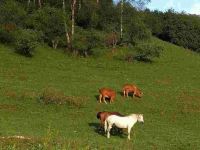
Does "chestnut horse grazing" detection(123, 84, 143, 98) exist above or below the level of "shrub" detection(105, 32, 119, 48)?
below

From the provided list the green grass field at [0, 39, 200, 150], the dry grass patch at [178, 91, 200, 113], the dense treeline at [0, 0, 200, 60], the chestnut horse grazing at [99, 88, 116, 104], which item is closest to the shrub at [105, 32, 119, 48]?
the dense treeline at [0, 0, 200, 60]

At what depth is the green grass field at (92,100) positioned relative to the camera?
24.7 metres

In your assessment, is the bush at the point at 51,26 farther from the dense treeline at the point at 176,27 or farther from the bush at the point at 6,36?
the dense treeline at the point at 176,27

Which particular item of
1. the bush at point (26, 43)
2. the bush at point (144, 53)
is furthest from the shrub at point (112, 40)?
the bush at point (26, 43)

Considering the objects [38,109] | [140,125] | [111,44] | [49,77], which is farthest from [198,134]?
[111,44]

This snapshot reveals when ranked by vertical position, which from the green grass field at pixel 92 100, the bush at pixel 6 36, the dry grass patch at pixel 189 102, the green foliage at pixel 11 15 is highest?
the green foliage at pixel 11 15

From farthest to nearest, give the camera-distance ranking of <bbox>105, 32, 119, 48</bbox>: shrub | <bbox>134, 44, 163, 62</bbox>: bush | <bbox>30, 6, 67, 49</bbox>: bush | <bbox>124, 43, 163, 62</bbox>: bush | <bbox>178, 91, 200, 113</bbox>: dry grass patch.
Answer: <bbox>105, 32, 119, 48</bbox>: shrub < <bbox>134, 44, 163, 62</bbox>: bush < <bbox>124, 43, 163, 62</bbox>: bush < <bbox>30, 6, 67, 49</bbox>: bush < <bbox>178, 91, 200, 113</bbox>: dry grass patch

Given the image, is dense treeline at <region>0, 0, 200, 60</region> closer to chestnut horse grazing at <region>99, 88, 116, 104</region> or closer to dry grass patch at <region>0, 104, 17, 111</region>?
chestnut horse grazing at <region>99, 88, 116, 104</region>

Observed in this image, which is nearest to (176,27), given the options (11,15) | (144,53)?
(144,53)

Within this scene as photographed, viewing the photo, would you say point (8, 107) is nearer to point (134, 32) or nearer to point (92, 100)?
point (92, 100)

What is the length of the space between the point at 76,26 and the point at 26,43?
1154cm

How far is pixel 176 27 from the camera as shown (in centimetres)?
8175

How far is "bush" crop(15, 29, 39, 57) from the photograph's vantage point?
163 ft

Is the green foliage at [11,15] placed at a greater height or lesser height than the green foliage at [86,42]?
greater
